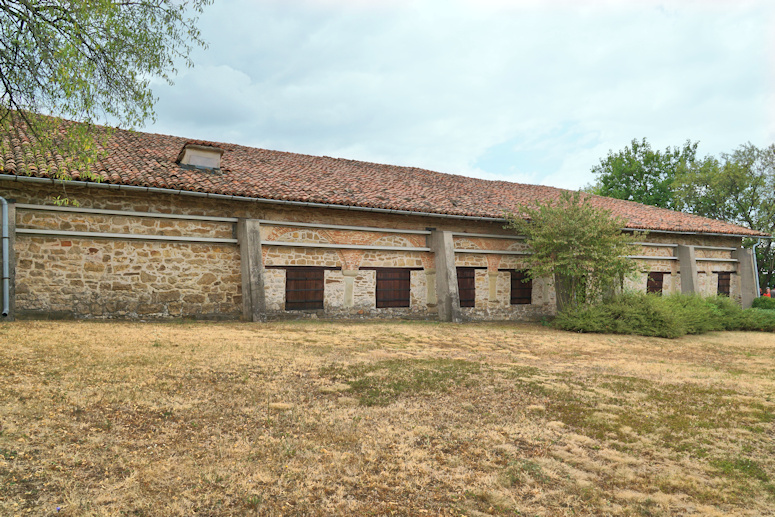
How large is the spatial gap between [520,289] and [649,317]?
4.00 metres

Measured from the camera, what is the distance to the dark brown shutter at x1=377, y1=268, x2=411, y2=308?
547 inches

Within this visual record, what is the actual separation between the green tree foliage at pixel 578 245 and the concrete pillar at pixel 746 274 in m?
9.99

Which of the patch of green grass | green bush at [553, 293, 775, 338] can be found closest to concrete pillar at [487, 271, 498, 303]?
green bush at [553, 293, 775, 338]

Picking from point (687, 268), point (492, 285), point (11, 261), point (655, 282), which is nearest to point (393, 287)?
point (492, 285)

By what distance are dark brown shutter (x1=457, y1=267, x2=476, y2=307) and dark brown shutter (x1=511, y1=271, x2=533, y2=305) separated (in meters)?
1.54

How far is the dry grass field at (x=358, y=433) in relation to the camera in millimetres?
3219

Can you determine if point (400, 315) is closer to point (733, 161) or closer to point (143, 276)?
point (143, 276)

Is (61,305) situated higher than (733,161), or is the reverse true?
(733,161)

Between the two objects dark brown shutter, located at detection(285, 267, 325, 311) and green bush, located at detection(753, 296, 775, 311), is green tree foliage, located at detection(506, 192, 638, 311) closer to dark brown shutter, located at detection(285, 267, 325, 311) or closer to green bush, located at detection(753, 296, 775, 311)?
dark brown shutter, located at detection(285, 267, 325, 311)

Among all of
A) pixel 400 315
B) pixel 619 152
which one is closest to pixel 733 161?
pixel 619 152

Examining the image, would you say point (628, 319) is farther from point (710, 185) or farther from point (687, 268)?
point (710, 185)

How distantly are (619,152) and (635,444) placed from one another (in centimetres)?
3778


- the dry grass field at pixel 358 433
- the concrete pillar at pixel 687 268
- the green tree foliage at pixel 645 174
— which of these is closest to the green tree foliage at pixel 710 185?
the green tree foliage at pixel 645 174

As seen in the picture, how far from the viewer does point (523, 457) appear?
3967 millimetres
